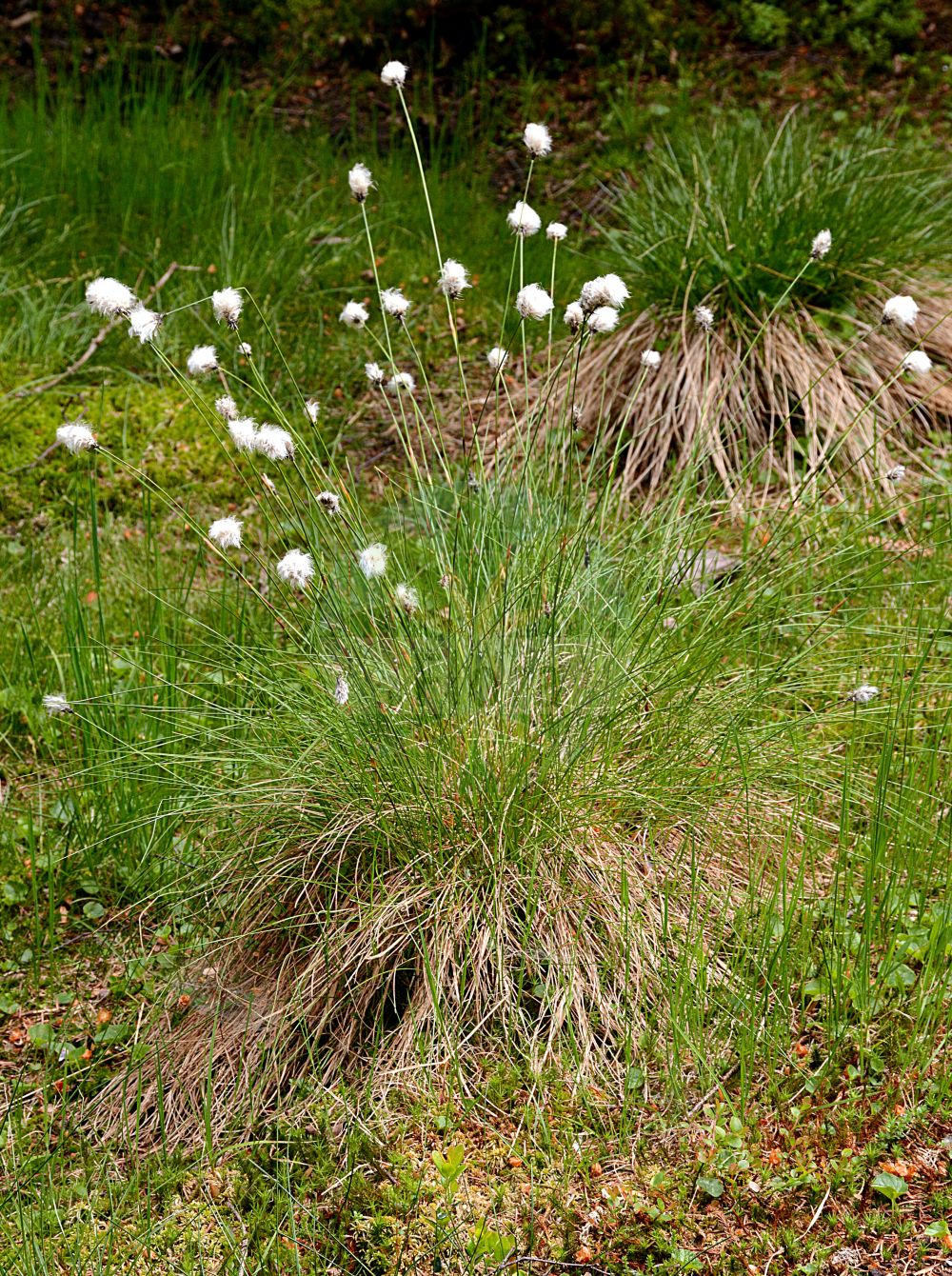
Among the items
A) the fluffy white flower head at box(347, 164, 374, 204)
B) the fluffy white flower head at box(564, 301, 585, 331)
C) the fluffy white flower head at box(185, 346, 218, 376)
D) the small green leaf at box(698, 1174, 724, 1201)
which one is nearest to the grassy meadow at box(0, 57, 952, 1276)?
the small green leaf at box(698, 1174, 724, 1201)

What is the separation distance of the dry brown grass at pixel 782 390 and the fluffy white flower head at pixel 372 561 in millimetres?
2098

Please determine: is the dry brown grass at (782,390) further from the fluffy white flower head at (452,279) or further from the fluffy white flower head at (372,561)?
the fluffy white flower head at (372,561)

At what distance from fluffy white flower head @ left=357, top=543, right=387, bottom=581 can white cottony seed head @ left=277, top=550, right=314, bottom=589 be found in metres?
0.12

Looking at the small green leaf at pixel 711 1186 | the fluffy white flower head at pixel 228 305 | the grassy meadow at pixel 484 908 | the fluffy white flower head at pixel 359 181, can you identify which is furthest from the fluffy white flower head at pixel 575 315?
the small green leaf at pixel 711 1186

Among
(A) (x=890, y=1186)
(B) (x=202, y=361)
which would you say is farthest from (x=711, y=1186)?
(B) (x=202, y=361)

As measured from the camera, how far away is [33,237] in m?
5.89

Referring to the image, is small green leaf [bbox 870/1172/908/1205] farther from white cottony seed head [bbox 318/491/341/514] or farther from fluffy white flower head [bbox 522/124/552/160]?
fluffy white flower head [bbox 522/124/552/160]

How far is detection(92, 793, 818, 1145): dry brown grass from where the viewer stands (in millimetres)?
2396

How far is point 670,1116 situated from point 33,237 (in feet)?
17.1

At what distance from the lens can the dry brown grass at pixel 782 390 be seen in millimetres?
4559

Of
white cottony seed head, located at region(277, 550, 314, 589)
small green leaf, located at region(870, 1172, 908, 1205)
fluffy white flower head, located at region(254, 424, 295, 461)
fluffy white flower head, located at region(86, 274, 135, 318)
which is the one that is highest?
fluffy white flower head, located at region(86, 274, 135, 318)

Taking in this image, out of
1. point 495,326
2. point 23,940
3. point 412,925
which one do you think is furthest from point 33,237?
point 412,925

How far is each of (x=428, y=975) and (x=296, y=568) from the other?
2.69 ft

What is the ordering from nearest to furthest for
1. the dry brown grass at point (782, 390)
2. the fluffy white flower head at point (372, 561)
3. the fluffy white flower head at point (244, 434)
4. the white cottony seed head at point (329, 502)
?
the fluffy white flower head at point (244, 434) → the fluffy white flower head at point (372, 561) → the white cottony seed head at point (329, 502) → the dry brown grass at point (782, 390)
